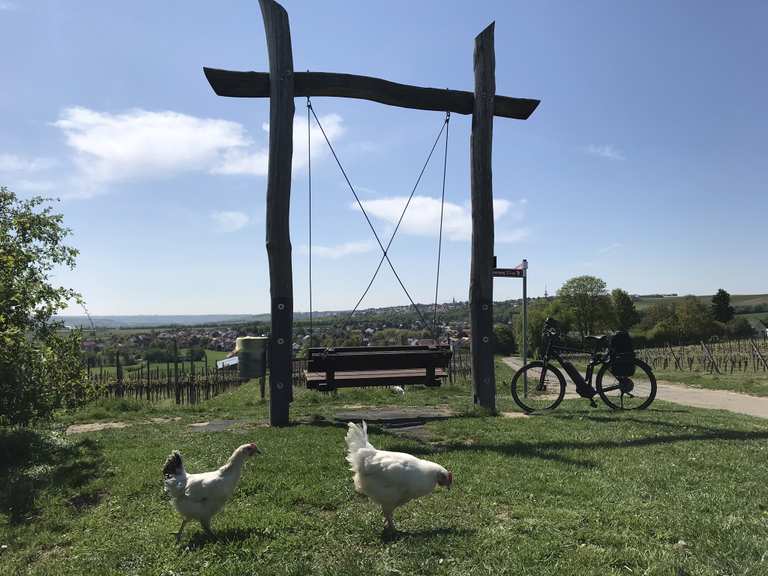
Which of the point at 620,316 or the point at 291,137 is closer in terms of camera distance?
the point at 291,137

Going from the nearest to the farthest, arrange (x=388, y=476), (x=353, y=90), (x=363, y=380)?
(x=388, y=476) < (x=363, y=380) < (x=353, y=90)

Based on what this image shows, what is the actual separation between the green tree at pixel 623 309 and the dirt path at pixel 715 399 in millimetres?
53484

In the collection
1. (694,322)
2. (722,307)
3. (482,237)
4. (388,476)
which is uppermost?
(482,237)

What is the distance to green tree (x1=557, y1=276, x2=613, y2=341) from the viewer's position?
228 feet

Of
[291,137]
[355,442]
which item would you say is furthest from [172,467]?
[291,137]

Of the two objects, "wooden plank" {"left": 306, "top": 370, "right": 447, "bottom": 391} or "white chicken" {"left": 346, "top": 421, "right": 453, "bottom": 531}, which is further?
"wooden plank" {"left": 306, "top": 370, "right": 447, "bottom": 391}

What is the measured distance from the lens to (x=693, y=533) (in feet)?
12.9

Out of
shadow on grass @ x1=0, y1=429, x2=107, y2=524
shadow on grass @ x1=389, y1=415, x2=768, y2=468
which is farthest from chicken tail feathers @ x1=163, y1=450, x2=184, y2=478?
shadow on grass @ x1=389, y1=415, x2=768, y2=468

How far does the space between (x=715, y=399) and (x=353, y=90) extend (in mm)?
14485

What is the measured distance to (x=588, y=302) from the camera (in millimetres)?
70000

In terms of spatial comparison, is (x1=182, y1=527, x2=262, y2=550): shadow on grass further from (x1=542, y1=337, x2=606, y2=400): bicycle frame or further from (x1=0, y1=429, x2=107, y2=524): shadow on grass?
(x1=542, y1=337, x2=606, y2=400): bicycle frame

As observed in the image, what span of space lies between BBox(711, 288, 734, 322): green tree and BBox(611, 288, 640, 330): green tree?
59.2 ft

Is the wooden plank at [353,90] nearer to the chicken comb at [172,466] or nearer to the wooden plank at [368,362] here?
the wooden plank at [368,362]

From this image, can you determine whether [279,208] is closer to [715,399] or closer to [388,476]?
[388,476]
